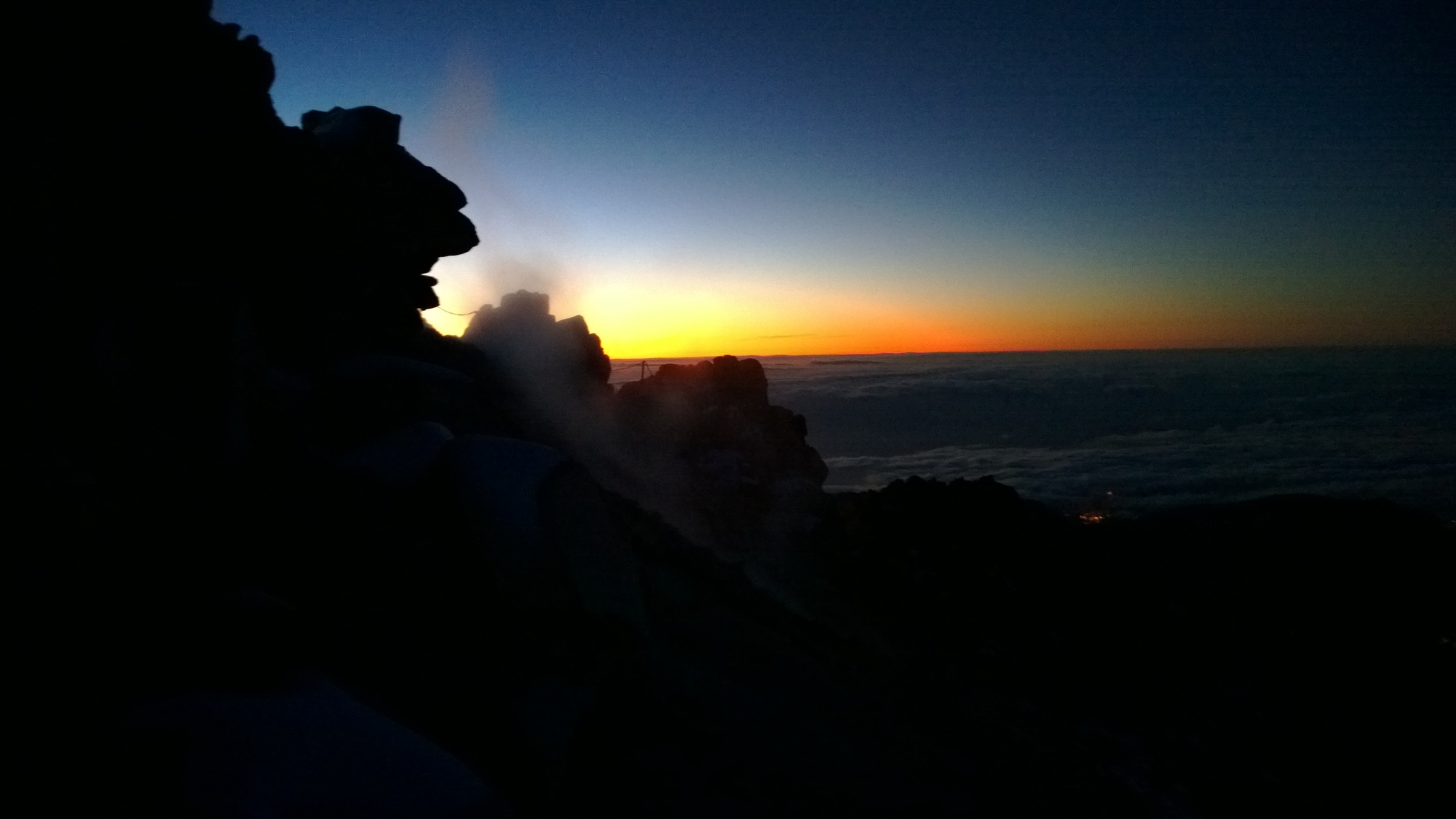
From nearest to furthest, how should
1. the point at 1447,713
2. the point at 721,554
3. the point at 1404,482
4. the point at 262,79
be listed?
the point at 262,79 → the point at 1447,713 → the point at 721,554 → the point at 1404,482

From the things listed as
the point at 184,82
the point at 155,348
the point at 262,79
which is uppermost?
the point at 262,79

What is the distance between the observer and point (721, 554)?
2261cm

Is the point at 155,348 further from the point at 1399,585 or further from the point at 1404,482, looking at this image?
the point at 1404,482

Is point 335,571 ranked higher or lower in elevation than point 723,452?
higher

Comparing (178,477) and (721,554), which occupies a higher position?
(178,477)

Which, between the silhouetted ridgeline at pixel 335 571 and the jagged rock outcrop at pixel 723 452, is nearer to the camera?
the silhouetted ridgeline at pixel 335 571

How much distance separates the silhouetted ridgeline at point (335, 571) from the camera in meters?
3.60

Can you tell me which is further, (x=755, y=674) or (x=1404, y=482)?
(x=1404, y=482)

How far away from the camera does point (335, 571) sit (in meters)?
5.62

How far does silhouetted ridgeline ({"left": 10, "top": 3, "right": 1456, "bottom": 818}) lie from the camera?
3596 mm

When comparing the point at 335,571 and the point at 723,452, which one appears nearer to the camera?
the point at 335,571

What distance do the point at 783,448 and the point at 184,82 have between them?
91.3ft

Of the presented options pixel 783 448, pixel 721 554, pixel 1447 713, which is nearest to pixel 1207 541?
pixel 1447 713

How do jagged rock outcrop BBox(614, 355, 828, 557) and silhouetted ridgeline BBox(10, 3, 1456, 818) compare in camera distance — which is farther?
jagged rock outcrop BBox(614, 355, 828, 557)
